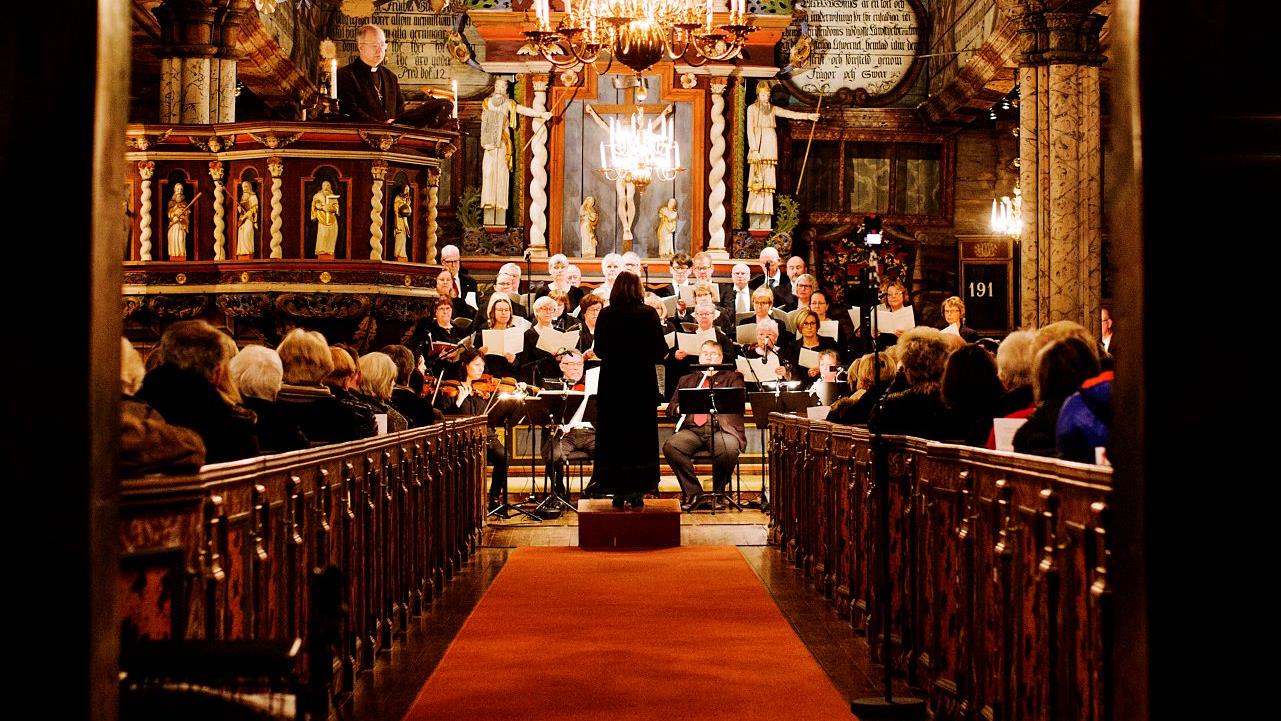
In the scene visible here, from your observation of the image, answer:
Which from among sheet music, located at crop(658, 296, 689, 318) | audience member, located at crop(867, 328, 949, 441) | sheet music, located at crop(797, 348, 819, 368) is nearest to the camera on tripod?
audience member, located at crop(867, 328, 949, 441)

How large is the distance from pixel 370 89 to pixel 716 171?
8.32 m

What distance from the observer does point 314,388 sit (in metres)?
5.35

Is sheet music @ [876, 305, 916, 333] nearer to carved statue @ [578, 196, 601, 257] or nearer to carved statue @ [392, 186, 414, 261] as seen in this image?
carved statue @ [578, 196, 601, 257]

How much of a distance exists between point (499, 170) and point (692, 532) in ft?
31.3

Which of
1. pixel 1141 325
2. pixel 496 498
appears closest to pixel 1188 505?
pixel 1141 325

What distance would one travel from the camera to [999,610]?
3.90m

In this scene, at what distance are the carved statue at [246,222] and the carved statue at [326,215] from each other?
49cm

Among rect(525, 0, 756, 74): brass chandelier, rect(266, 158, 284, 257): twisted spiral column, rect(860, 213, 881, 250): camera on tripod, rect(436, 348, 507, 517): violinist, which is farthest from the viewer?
rect(436, 348, 507, 517): violinist

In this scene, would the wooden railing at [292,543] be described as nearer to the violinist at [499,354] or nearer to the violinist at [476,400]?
the violinist at [476,400]

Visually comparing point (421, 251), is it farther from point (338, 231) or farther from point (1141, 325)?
point (1141, 325)

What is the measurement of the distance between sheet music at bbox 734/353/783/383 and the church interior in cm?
3

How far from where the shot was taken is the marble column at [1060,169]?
11.9 m

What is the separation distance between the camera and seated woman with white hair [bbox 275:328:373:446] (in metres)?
5.36

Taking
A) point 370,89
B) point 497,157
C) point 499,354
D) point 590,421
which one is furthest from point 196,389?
point 497,157
